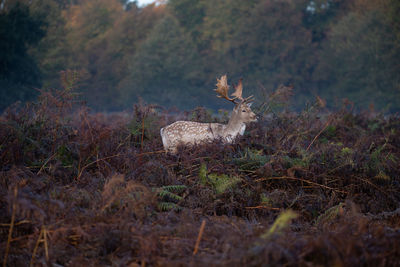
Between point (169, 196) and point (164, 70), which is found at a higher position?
point (169, 196)

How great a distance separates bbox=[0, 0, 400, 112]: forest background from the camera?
109 feet

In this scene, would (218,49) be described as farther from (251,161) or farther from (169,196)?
(169,196)

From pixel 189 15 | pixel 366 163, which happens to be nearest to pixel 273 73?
pixel 189 15

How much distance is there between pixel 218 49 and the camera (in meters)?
42.1

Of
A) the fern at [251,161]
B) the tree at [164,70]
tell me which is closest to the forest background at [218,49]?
the tree at [164,70]

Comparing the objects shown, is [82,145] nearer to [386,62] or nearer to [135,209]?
[135,209]

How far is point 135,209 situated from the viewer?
12.6ft

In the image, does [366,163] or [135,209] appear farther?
[366,163]

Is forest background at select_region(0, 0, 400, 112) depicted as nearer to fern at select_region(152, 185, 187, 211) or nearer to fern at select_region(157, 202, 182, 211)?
fern at select_region(152, 185, 187, 211)

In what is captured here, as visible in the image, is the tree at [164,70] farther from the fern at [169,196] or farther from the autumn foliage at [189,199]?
the fern at [169,196]

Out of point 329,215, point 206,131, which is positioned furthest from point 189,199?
point 206,131

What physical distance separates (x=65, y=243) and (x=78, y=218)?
29 centimetres

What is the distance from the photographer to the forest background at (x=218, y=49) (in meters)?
33.2

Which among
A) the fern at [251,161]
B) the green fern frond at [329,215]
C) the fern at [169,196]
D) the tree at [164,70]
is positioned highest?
the fern at [169,196]
